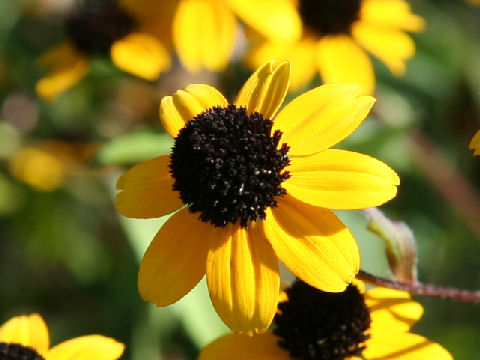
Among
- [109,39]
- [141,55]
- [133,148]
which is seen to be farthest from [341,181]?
[109,39]

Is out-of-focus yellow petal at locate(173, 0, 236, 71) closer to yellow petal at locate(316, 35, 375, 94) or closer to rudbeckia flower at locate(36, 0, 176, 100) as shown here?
rudbeckia flower at locate(36, 0, 176, 100)

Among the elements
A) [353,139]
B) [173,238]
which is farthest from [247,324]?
[353,139]

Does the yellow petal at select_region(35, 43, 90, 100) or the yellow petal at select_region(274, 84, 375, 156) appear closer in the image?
the yellow petal at select_region(274, 84, 375, 156)

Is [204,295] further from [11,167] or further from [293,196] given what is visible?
[11,167]

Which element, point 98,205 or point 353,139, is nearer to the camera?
point 353,139

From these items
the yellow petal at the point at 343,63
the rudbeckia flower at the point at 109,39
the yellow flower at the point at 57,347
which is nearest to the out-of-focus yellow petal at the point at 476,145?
the yellow flower at the point at 57,347

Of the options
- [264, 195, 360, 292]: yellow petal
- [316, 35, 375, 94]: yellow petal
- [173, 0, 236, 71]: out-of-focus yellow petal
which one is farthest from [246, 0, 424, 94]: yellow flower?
[264, 195, 360, 292]: yellow petal
